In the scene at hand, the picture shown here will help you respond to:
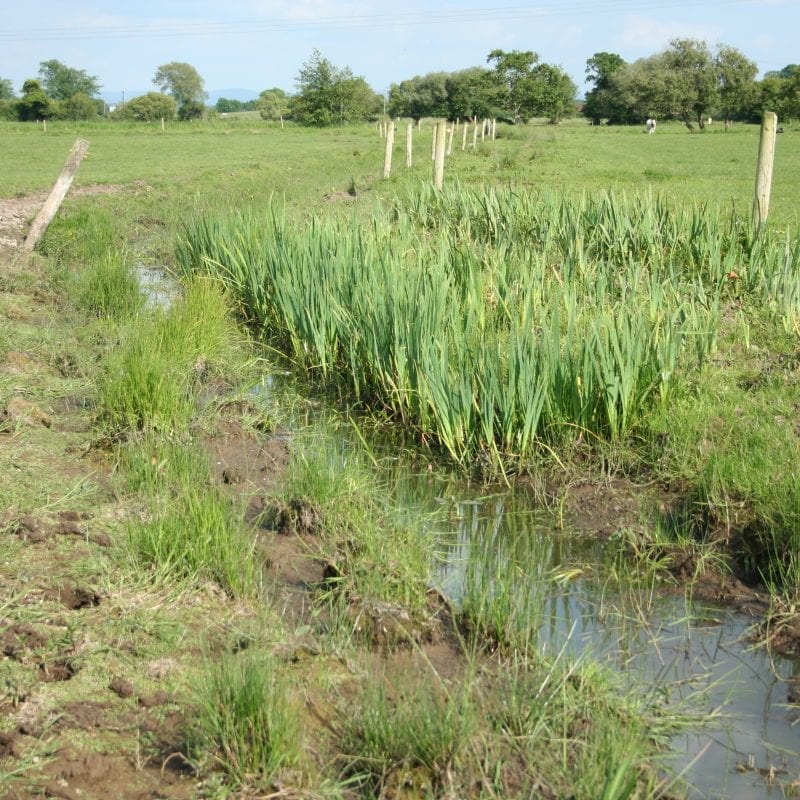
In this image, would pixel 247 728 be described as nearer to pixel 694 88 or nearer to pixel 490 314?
pixel 490 314

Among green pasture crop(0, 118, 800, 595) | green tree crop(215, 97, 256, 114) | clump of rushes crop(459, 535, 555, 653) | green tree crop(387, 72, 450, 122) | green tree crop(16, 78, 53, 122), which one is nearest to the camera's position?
clump of rushes crop(459, 535, 555, 653)

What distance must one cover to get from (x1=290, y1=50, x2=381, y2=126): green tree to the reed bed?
188 ft

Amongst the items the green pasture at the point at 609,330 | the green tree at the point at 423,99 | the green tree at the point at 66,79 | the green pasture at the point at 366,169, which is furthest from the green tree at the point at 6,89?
the green pasture at the point at 609,330

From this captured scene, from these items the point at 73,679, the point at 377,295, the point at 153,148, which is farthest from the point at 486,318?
the point at 153,148

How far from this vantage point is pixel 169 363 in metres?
6.89

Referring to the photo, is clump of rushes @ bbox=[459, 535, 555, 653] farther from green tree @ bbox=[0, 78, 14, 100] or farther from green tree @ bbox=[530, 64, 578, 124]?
green tree @ bbox=[0, 78, 14, 100]

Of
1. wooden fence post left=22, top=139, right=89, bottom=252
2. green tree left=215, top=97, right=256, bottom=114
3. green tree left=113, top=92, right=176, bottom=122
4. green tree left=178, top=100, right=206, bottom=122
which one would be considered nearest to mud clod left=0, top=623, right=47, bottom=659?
wooden fence post left=22, top=139, right=89, bottom=252

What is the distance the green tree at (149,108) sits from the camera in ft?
235

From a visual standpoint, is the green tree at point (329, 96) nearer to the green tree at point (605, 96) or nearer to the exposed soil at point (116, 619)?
the green tree at point (605, 96)

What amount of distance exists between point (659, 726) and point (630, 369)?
2.70 m

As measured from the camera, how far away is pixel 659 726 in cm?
325

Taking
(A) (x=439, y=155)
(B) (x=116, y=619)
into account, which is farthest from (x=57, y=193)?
(B) (x=116, y=619)

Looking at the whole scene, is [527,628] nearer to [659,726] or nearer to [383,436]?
[659,726]

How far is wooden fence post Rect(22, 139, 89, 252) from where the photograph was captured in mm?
10875
